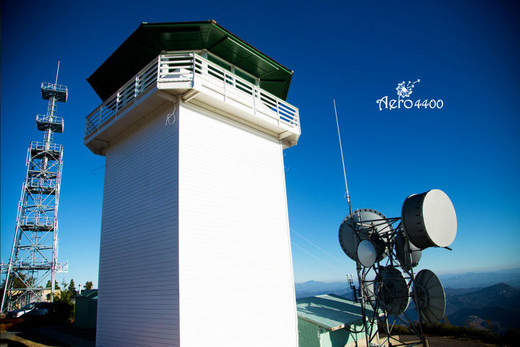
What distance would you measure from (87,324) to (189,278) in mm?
18996

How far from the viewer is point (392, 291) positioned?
14312 mm

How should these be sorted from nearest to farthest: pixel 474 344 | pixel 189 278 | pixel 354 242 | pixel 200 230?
pixel 189 278
pixel 200 230
pixel 354 242
pixel 474 344

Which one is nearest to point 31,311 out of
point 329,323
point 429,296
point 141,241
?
point 141,241

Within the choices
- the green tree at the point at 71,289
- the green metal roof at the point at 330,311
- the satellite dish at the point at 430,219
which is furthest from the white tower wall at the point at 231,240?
the green tree at the point at 71,289

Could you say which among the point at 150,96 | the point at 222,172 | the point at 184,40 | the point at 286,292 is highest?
the point at 184,40

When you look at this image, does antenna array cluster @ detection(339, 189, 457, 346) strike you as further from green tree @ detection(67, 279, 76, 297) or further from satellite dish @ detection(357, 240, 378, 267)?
green tree @ detection(67, 279, 76, 297)

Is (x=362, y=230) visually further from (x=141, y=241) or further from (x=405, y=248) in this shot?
(x=141, y=241)

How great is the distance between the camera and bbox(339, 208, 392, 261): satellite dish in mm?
15195

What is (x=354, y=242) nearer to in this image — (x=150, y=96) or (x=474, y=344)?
(x=474, y=344)

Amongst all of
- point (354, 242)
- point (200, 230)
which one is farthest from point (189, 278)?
point (354, 242)

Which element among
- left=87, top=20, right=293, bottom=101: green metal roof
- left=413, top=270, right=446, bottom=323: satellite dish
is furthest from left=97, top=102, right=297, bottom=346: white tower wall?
left=413, top=270, right=446, bottom=323: satellite dish

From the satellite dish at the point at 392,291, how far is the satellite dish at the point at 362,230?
38.4 inches

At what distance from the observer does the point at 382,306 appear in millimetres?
14258

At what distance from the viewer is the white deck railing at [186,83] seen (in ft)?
33.8
